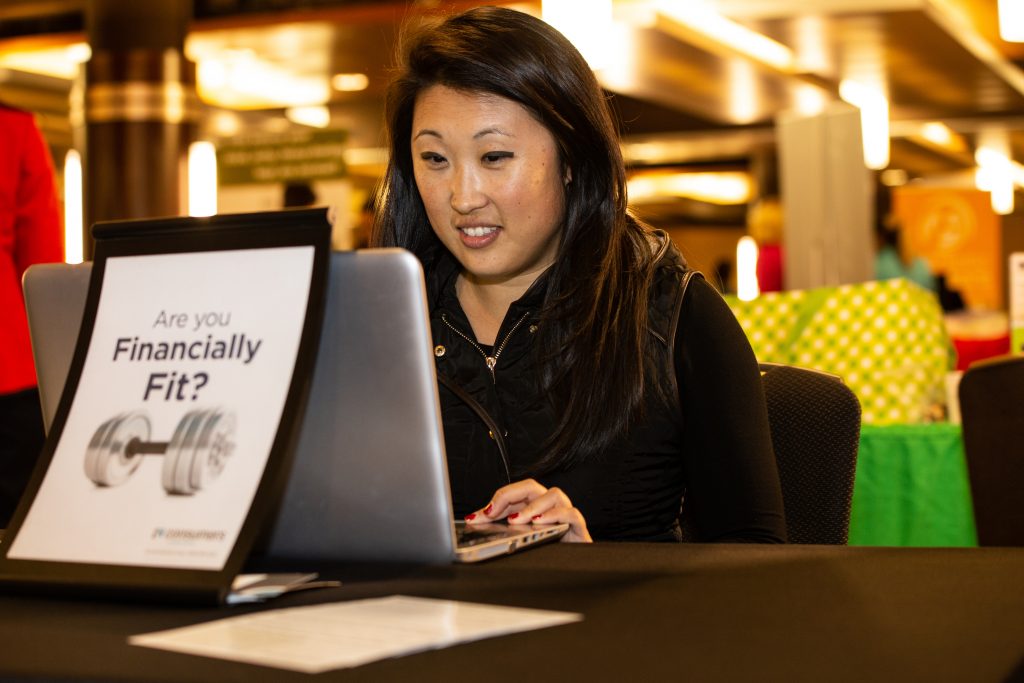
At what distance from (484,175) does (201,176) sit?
18.9 feet

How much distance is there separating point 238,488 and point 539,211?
2.43 feet

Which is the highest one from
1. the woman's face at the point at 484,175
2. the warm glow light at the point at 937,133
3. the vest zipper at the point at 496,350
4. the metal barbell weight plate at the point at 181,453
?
the warm glow light at the point at 937,133

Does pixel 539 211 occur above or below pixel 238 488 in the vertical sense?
above

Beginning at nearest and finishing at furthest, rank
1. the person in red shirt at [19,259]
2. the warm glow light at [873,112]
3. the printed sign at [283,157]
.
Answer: the person in red shirt at [19,259]
the printed sign at [283,157]
the warm glow light at [873,112]

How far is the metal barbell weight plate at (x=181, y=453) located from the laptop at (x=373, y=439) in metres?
0.08

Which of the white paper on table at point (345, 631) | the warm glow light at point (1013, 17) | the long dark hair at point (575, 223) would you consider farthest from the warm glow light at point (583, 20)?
the white paper on table at point (345, 631)

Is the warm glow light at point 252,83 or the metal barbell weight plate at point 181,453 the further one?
the warm glow light at point 252,83

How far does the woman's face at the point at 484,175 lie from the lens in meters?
1.52

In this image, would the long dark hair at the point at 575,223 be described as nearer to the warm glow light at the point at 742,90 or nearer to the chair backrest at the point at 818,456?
the chair backrest at the point at 818,456

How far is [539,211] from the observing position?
158 cm

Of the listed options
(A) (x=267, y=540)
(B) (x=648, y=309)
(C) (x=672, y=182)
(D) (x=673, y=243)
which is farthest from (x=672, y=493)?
(C) (x=672, y=182)

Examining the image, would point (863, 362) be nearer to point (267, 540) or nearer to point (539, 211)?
point (539, 211)

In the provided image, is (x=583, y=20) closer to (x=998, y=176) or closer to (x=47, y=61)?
(x=47, y=61)

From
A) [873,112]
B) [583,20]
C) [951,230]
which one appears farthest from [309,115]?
[583,20]
